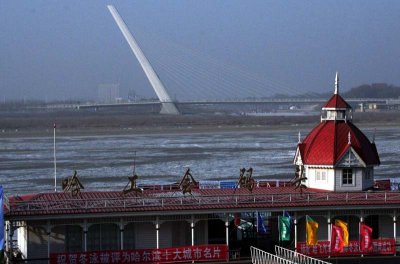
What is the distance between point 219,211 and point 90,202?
3.96m

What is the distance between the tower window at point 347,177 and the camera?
32219 millimetres

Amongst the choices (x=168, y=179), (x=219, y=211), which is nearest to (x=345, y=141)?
(x=219, y=211)

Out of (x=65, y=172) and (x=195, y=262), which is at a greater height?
(x=65, y=172)

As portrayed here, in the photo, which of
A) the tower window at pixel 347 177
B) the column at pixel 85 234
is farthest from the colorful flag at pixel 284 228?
the column at pixel 85 234

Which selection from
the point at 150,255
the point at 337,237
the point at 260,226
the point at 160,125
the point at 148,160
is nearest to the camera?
the point at 150,255

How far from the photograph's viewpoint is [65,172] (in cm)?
5984

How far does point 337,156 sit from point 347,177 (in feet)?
2.89

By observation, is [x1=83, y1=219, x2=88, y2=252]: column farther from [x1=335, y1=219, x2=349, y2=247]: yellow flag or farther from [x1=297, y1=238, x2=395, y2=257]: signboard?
[x1=335, y1=219, x2=349, y2=247]: yellow flag

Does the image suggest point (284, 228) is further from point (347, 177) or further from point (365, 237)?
point (347, 177)

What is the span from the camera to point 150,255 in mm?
28438

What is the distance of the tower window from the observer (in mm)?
32219

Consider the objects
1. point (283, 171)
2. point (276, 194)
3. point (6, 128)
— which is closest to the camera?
point (276, 194)

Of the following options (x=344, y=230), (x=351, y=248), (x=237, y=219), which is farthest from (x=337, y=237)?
(x=237, y=219)

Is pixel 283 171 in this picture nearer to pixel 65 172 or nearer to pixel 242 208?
pixel 65 172
